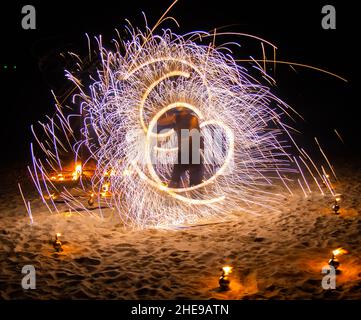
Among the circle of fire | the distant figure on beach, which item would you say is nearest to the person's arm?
the distant figure on beach

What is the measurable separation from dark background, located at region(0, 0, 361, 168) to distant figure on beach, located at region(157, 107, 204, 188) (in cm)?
545

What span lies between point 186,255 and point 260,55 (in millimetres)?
21418

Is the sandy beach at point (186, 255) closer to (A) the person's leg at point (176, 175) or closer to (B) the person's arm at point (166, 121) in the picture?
A: (A) the person's leg at point (176, 175)

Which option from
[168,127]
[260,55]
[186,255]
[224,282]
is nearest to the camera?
[224,282]

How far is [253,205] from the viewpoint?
662 centimetres

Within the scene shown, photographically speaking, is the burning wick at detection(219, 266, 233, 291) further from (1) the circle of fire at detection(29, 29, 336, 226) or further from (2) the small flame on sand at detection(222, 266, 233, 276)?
(1) the circle of fire at detection(29, 29, 336, 226)

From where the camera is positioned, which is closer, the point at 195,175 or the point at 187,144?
the point at 187,144

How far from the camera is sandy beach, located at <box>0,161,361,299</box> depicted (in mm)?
3788

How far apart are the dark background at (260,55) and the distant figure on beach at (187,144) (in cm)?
545

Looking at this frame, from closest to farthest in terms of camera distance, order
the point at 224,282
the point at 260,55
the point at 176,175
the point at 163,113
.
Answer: the point at 224,282 < the point at 163,113 < the point at 176,175 < the point at 260,55

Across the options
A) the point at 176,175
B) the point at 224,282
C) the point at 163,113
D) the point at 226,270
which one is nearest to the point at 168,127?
the point at 163,113

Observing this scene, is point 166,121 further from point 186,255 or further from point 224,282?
point 224,282

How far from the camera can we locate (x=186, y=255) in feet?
15.2

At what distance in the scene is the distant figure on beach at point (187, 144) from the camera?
21.3 ft
